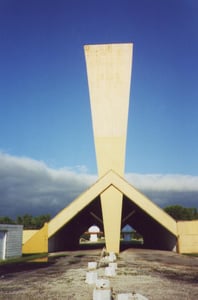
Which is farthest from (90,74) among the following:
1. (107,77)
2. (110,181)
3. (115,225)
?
(115,225)

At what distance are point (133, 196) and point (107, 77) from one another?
1038 centimetres

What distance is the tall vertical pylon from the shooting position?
86.3ft

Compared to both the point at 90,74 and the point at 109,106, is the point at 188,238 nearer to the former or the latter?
the point at 109,106

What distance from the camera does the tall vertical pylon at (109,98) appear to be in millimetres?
26297

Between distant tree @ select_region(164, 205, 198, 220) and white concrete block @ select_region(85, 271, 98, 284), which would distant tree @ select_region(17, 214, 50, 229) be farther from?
white concrete block @ select_region(85, 271, 98, 284)

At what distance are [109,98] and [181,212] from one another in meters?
84.9

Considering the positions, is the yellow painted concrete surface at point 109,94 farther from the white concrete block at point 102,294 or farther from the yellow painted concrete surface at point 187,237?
the white concrete block at point 102,294

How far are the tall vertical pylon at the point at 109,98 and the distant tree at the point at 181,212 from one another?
82.6 m

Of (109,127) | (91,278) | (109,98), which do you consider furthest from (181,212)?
(91,278)

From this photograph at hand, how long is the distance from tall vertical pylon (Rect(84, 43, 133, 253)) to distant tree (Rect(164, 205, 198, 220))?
82638mm

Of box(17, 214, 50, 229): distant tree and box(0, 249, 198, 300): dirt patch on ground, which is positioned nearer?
box(0, 249, 198, 300): dirt patch on ground

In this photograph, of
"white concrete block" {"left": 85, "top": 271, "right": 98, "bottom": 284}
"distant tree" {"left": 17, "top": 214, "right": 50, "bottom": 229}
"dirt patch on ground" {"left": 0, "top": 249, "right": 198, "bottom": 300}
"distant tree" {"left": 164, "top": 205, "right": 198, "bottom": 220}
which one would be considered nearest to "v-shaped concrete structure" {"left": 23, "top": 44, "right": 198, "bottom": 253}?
"dirt patch on ground" {"left": 0, "top": 249, "right": 198, "bottom": 300}

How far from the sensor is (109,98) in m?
27.1

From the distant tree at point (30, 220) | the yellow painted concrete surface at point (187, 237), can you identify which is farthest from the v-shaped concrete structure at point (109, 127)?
the distant tree at point (30, 220)
